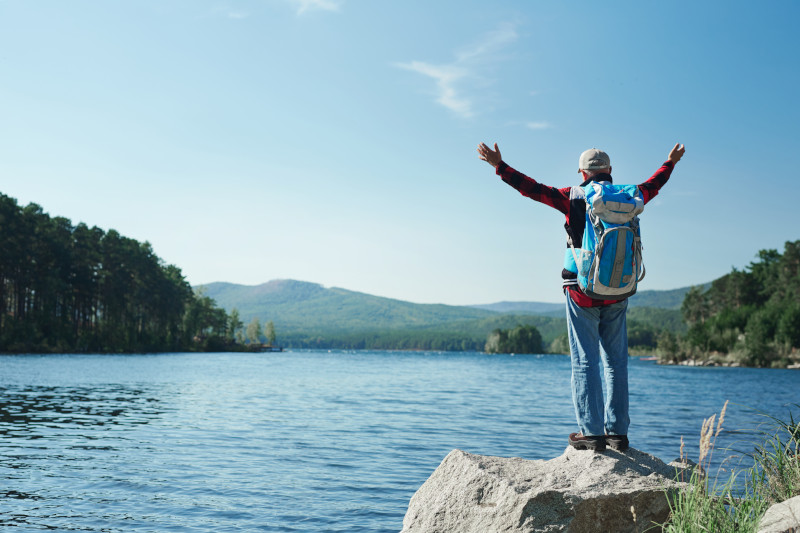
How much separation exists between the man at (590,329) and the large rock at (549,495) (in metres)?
0.27

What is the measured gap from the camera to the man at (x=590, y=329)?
5.96 m

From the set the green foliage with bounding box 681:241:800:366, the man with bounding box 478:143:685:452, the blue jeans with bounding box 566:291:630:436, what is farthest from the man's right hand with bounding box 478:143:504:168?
the green foliage with bounding box 681:241:800:366

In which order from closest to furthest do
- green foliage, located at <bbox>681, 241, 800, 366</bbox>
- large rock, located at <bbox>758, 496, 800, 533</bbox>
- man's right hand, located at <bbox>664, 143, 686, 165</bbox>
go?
1. large rock, located at <bbox>758, 496, 800, 533</bbox>
2. man's right hand, located at <bbox>664, 143, 686, 165</bbox>
3. green foliage, located at <bbox>681, 241, 800, 366</bbox>

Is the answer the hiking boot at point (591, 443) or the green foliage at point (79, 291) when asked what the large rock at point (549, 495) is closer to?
the hiking boot at point (591, 443)

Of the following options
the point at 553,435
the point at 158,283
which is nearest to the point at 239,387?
the point at 553,435

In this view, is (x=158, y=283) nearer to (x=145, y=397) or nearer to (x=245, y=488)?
(x=145, y=397)

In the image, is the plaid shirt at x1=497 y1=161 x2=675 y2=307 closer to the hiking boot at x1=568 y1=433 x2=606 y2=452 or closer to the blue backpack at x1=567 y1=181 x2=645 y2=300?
the blue backpack at x1=567 y1=181 x2=645 y2=300

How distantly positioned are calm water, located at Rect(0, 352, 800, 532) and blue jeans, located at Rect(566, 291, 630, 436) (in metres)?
4.17

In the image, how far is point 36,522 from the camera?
8.73m

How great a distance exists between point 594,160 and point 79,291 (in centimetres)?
9809

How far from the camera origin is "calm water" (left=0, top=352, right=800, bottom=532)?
31.5ft

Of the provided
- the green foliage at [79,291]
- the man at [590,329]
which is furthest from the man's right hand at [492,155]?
the green foliage at [79,291]

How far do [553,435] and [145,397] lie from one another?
1868cm

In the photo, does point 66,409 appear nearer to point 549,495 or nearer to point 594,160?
point 549,495
